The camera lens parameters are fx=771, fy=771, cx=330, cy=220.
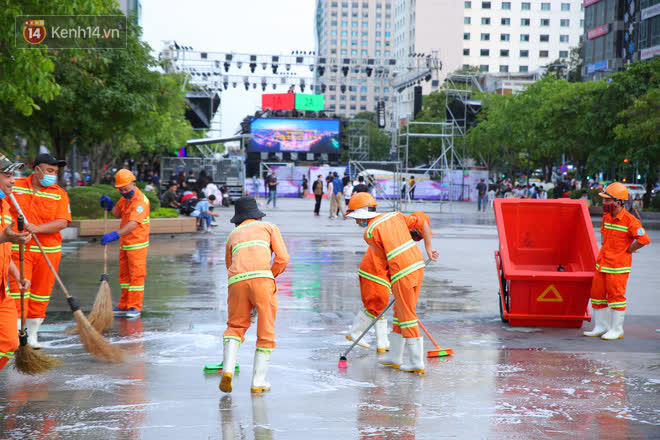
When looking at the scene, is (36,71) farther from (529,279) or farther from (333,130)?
(333,130)

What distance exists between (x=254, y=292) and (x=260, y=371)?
65cm

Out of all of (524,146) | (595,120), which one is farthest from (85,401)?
(524,146)

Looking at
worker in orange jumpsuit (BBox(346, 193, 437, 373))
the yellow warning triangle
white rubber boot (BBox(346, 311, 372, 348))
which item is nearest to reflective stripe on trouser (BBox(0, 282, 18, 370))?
worker in orange jumpsuit (BBox(346, 193, 437, 373))

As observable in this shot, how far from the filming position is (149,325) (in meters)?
8.96

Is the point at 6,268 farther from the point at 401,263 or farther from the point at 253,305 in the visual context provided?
the point at 401,263

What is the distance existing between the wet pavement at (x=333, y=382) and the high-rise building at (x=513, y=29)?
123 meters

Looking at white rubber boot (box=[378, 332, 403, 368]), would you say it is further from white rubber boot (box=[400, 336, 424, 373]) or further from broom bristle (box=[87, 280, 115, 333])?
broom bristle (box=[87, 280, 115, 333])

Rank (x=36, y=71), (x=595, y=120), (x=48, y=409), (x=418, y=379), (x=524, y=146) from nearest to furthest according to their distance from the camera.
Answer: (x=48, y=409) → (x=418, y=379) → (x=36, y=71) → (x=595, y=120) → (x=524, y=146)

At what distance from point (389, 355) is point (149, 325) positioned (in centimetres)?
310

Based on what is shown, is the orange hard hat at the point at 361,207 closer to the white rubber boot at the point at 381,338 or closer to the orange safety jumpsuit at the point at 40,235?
the white rubber boot at the point at 381,338

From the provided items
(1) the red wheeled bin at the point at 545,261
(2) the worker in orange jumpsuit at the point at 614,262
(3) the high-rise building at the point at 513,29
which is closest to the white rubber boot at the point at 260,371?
(1) the red wheeled bin at the point at 545,261

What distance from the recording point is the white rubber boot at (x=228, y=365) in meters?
5.82

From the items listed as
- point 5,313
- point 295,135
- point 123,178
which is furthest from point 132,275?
point 295,135

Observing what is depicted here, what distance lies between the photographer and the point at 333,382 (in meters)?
6.60
